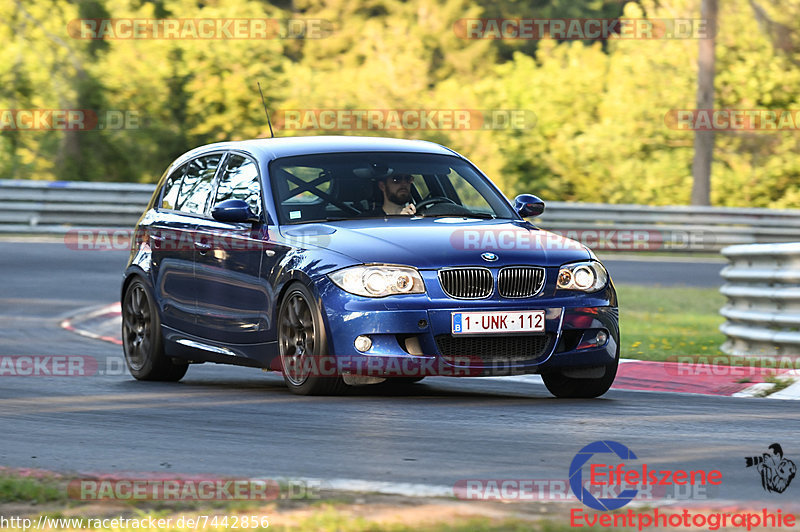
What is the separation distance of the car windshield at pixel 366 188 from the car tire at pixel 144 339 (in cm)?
176

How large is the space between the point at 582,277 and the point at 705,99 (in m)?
24.8

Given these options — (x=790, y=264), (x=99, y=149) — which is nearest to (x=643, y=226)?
(x=99, y=149)

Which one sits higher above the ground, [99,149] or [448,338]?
[448,338]

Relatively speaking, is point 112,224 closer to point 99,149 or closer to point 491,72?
point 99,149

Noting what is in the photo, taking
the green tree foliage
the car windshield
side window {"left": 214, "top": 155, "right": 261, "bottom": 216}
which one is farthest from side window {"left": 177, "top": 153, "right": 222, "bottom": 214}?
the green tree foliage

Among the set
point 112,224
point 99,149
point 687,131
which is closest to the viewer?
point 112,224

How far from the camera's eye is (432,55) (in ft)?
200

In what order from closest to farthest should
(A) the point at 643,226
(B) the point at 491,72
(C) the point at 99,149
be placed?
(A) the point at 643,226
(C) the point at 99,149
(B) the point at 491,72

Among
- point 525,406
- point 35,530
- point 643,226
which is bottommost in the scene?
point 643,226

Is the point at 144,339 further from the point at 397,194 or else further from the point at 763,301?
the point at 763,301

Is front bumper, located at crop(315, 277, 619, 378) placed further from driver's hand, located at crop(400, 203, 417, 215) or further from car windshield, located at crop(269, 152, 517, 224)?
driver's hand, located at crop(400, 203, 417, 215)

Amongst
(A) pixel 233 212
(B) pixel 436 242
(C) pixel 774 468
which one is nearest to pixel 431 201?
(B) pixel 436 242

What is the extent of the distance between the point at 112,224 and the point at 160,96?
7.92 m

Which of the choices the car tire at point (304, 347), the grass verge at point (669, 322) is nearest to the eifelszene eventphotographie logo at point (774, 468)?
the car tire at point (304, 347)
